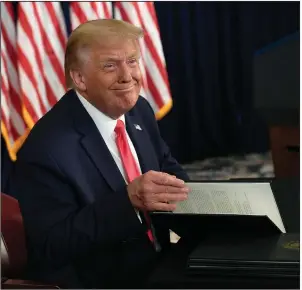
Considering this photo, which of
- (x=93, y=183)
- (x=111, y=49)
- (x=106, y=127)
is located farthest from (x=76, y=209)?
(x=111, y=49)

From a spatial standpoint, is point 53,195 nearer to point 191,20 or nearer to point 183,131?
point 191,20

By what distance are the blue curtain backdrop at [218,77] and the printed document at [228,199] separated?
3.76m

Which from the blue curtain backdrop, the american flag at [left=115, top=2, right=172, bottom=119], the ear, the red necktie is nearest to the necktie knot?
the red necktie

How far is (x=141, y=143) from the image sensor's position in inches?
41.0

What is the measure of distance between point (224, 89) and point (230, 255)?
16.0 ft

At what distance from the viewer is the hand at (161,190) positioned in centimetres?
79

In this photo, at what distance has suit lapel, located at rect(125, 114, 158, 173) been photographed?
3.34 feet

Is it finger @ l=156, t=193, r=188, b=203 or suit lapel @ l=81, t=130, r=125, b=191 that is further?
suit lapel @ l=81, t=130, r=125, b=191

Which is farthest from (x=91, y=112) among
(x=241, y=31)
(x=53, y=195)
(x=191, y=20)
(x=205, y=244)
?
(x=241, y=31)

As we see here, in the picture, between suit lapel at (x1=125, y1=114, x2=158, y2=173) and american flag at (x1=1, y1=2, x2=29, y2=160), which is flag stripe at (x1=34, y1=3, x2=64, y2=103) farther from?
suit lapel at (x1=125, y1=114, x2=158, y2=173)

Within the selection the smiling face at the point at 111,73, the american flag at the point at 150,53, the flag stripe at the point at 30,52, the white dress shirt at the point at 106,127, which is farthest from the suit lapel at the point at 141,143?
the flag stripe at the point at 30,52

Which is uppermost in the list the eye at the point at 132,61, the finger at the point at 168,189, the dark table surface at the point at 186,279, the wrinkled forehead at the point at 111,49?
the wrinkled forehead at the point at 111,49

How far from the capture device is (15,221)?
3.24ft

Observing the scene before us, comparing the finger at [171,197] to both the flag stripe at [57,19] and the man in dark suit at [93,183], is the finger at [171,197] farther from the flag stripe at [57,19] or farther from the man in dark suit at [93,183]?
the flag stripe at [57,19]
